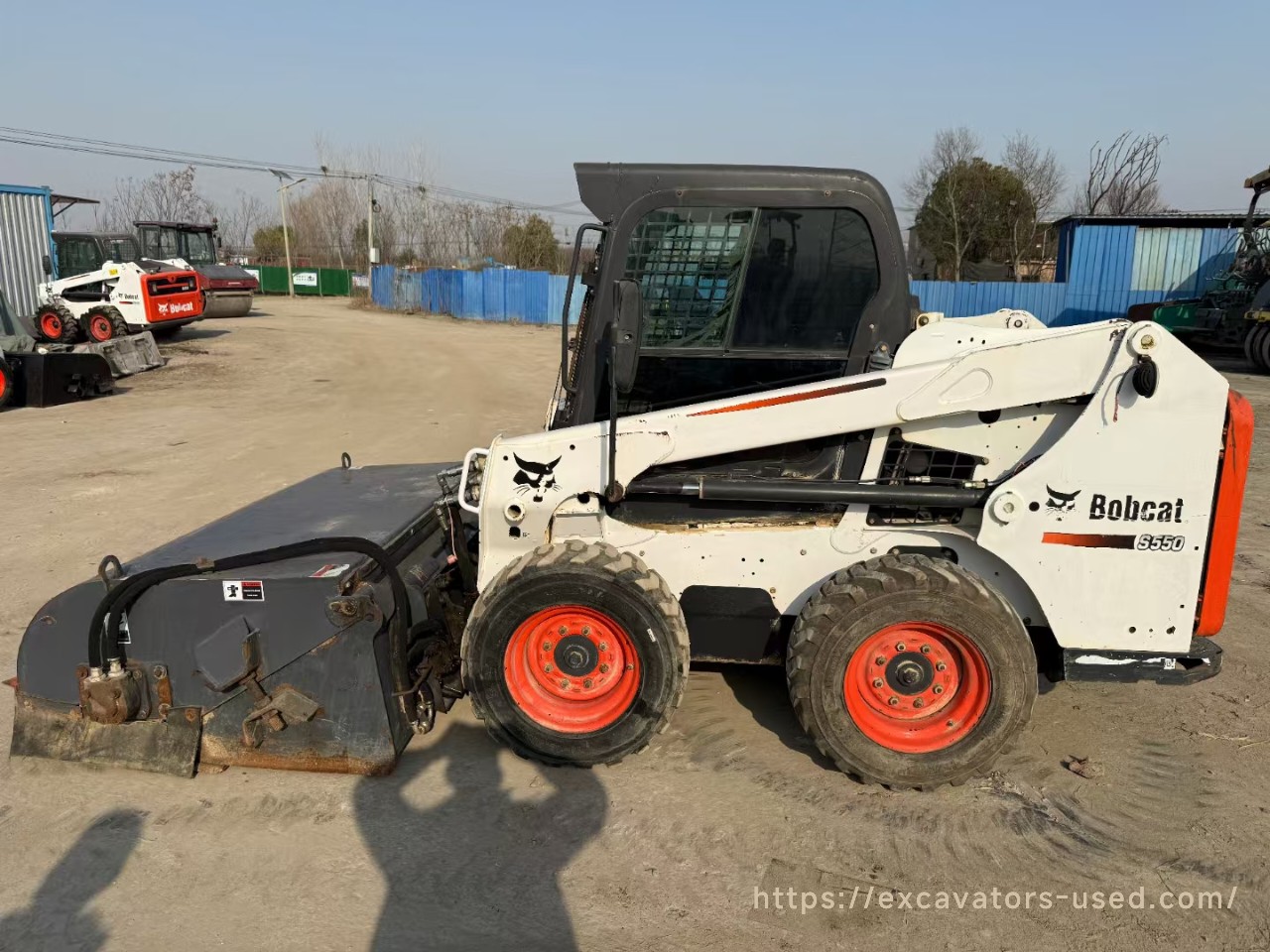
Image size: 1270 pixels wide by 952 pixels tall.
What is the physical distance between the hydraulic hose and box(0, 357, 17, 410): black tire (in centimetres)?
1121

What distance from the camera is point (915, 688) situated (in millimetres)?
3496

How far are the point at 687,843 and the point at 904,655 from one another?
Result: 1.08m

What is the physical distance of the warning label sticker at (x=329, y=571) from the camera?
3.47 m

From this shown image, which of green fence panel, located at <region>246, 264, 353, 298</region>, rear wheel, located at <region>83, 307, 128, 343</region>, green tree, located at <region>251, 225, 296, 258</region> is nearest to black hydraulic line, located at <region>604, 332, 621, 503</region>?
rear wheel, located at <region>83, 307, 128, 343</region>

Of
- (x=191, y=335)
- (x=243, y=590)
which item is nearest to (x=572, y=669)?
(x=243, y=590)

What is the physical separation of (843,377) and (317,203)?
5483 cm

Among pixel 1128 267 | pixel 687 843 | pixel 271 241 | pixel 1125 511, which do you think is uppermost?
pixel 271 241

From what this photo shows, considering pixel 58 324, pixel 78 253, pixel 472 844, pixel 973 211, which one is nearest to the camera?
pixel 472 844

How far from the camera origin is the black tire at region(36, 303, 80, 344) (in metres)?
17.0

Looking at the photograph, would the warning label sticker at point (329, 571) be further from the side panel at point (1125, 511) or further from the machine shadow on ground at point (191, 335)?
the machine shadow on ground at point (191, 335)

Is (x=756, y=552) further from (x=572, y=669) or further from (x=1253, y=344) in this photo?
(x=1253, y=344)

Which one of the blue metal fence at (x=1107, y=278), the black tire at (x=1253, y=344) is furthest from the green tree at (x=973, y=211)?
the black tire at (x=1253, y=344)

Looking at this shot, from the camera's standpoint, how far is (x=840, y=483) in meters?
3.52

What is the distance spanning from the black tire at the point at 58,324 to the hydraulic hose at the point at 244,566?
16444mm
